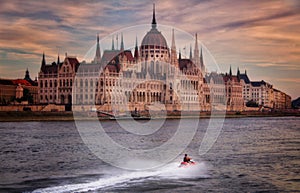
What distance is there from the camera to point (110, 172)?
87.2ft

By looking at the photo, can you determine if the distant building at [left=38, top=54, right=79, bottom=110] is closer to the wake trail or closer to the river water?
the river water

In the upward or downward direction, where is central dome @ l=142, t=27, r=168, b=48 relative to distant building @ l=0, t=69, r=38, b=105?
upward

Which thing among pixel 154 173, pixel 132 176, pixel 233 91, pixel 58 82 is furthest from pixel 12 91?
pixel 132 176

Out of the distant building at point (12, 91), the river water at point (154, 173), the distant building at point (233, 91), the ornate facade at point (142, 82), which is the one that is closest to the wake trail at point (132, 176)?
the river water at point (154, 173)

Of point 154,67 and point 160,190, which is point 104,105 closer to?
point 154,67

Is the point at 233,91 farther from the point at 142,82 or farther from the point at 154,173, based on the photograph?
the point at 154,173

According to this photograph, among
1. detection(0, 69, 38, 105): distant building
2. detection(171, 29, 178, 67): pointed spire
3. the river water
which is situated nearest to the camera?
the river water

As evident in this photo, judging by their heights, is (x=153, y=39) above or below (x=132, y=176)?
above

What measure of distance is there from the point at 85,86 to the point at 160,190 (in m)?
91.1

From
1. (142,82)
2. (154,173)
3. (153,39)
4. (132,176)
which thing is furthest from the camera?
(153,39)

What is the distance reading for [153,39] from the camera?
147375mm

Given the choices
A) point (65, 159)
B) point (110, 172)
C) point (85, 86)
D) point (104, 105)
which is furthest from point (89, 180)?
point (85, 86)

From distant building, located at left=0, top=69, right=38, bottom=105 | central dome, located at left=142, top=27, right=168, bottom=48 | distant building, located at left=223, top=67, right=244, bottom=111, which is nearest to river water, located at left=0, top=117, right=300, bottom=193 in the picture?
distant building, located at left=0, top=69, right=38, bottom=105

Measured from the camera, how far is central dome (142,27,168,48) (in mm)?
146625
